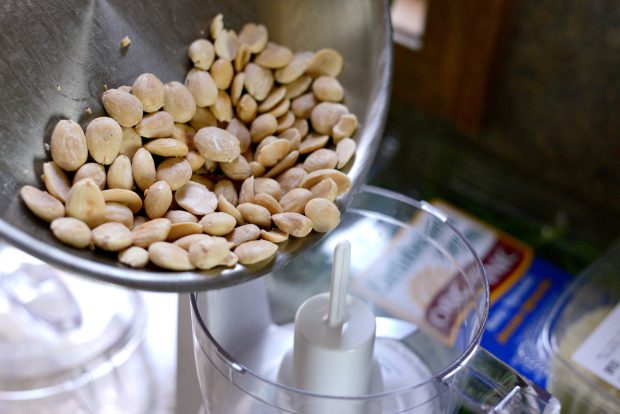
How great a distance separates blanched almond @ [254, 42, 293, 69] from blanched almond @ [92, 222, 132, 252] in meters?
0.13

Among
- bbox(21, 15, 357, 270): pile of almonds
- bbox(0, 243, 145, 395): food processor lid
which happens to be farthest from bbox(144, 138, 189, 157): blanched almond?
bbox(0, 243, 145, 395): food processor lid

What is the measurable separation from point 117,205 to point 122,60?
0.25 ft

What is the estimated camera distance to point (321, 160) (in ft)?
1.21

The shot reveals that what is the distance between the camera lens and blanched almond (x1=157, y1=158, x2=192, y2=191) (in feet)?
1.15

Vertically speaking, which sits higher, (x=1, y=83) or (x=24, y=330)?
(x=1, y=83)

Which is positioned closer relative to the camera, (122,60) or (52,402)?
(122,60)

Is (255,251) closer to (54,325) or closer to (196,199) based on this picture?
(196,199)

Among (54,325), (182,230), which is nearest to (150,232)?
(182,230)

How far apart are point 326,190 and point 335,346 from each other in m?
0.07

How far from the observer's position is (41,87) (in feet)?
1.13

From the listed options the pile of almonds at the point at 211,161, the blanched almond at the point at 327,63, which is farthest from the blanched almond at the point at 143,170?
the blanched almond at the point at 327,63

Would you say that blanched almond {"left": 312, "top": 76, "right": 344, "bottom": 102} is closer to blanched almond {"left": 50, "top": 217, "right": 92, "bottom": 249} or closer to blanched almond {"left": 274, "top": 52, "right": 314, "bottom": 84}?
blanched almond {"left": 274, "top": 52, "right": 314, "bottom": 84}

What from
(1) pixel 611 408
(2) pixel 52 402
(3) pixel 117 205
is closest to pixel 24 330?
(2) pixel 52 402

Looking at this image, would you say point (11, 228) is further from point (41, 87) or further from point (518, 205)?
point (518, 205)
